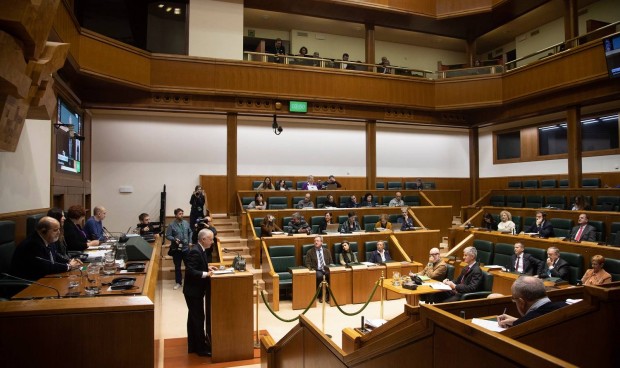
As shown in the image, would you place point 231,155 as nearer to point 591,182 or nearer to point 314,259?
point 314,259

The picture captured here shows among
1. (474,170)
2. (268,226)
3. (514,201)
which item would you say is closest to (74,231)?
(268,226)

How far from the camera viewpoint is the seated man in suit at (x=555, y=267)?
17.9 feet

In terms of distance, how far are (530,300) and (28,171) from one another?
16.7 feet

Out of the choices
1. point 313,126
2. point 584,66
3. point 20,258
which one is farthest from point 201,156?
point 584,66

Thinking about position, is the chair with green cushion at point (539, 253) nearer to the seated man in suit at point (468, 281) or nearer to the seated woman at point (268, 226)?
the seated man in suit at point (468, 281)

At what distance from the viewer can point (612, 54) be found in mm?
8156

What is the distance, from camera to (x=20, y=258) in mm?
2758

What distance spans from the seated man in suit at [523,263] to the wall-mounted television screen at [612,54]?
4977mm

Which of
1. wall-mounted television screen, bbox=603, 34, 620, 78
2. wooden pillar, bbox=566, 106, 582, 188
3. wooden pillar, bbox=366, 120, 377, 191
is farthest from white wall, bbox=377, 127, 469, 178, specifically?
wall-mounted television screen, bbox=603, 34, 620, 78

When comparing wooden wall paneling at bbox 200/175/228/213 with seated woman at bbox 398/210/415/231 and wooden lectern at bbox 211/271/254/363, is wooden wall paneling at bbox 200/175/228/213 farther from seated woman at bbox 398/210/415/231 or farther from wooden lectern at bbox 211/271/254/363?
wooden lectern at bbox 211/271/254/363

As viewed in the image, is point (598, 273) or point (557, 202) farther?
point (557, 202)

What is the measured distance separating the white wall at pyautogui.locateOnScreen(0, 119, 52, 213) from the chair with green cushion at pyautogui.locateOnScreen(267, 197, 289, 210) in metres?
4.81

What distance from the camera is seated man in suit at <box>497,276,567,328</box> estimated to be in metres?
2.38

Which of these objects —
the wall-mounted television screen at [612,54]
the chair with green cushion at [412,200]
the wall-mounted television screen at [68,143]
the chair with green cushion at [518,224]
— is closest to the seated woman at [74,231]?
the wall-mounted television screen at [68,143]
